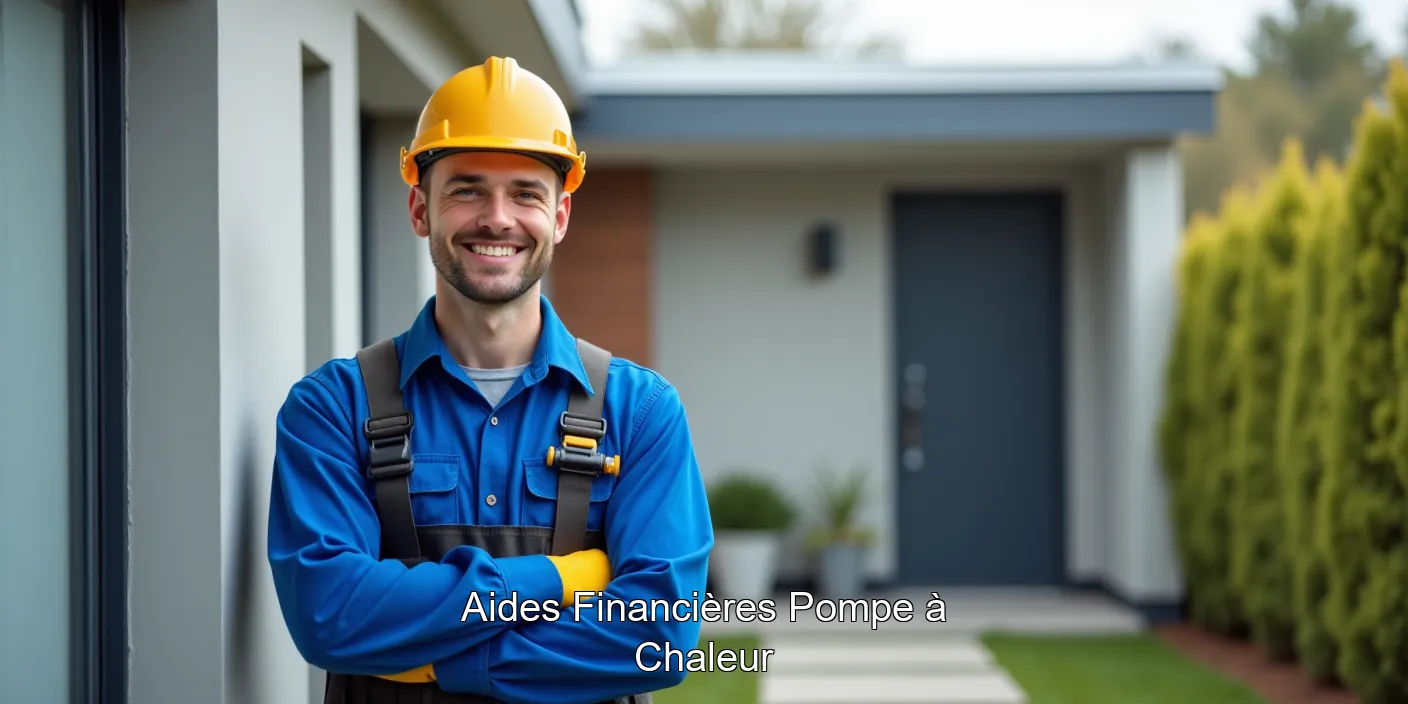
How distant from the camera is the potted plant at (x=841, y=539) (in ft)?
25.1

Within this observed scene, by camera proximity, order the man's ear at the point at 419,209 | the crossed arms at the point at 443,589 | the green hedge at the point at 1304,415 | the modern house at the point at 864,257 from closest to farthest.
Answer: the crossed arms at the point at 443,589, the man's ear at the point at 419,209, the modern house at the point at 864,257, the green hedge at the point at 1304,415

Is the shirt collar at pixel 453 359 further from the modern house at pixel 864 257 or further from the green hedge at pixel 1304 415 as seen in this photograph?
the green hedge at pixel 1304 415

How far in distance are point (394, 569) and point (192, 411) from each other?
0.58 metres

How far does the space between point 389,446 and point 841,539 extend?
582 cm

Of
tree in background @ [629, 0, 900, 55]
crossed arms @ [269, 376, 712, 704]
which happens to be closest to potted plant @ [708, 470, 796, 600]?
crossed arms @ [269, 376, 712, 704]

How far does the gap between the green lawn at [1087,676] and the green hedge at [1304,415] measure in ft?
1.32

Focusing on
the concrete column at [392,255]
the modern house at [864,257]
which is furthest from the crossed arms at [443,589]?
the concrete column at [392,255]

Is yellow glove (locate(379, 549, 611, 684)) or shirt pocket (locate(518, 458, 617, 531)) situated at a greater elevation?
shirt pocket (locate(518, 458, 617, 531))

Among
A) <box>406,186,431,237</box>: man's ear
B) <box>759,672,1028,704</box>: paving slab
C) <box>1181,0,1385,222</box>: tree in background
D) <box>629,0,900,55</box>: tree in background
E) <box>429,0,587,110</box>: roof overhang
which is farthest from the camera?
<box>1181,0,1385,222</box>: tree in background

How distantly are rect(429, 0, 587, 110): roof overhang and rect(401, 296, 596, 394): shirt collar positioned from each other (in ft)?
7.70

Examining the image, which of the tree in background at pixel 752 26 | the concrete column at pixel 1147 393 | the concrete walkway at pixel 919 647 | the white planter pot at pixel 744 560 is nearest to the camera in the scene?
the concrete walkway at pixel 919 647

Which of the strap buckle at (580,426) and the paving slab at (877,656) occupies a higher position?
the strap buckle at (580,426)

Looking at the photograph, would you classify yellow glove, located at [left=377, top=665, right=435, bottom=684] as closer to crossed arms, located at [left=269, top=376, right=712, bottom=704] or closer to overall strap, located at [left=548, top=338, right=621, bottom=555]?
crossed arms, located at [left=269, top=376, right=712, bottom=704]

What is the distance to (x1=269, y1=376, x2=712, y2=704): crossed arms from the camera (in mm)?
1976
